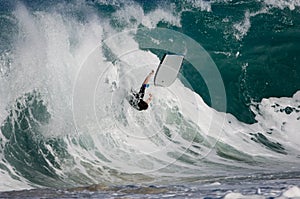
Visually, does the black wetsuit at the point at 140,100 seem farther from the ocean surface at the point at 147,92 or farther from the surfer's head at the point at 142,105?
the ocean surface at the point at 147,92

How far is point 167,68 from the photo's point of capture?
54.0 feet

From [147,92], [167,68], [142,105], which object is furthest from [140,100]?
[147,92]

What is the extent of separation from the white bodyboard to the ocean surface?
184 cm

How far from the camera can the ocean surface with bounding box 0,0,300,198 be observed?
16.3 meters

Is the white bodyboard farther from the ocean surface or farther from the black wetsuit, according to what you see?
the ocean surface

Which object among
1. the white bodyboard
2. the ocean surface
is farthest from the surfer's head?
the ocean surface

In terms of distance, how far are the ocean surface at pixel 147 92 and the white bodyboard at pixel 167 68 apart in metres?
1.84

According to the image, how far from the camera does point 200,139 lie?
19078mm

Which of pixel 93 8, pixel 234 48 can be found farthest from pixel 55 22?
pixel 234 48

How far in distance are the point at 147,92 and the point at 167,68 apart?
10.5 feet

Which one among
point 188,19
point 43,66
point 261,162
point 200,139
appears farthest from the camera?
point 188,19

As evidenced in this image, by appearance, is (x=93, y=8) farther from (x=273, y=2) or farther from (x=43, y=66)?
(x=273, y=2)

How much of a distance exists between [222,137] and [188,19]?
8.56m

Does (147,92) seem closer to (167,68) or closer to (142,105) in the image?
(167,68)
